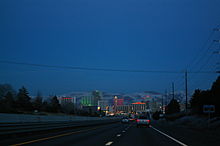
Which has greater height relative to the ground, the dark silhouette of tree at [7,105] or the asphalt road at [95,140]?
the dark silhouette of tree at [7,105]

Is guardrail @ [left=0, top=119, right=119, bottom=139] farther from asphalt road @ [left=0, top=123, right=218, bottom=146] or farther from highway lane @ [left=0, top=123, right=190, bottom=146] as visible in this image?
highway lane @ [left=0, top=123, right=190, bottom=146]

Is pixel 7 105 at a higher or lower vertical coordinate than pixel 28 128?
higher

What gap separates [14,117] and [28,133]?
8.92 feet

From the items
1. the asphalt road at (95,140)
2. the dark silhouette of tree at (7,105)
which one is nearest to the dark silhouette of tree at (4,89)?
the dark silhouette of tree at (7,105)

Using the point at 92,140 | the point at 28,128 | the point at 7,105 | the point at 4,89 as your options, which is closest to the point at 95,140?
the point at 92,140

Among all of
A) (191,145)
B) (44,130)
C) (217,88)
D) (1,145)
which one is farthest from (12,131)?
(217,88)

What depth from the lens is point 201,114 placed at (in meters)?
71.5

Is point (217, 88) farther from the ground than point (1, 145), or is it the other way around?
point (217, 88)

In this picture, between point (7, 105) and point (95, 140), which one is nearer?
point (95, 140)

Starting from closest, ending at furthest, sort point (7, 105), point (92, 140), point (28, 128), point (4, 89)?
point (92, 140), point (28, 128), point (7, 105), point (4, 89)

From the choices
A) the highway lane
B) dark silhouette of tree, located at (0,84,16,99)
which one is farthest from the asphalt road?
dark silhouette of tree, located at (0,84,16,99)

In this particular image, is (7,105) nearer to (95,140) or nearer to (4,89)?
(4,89)

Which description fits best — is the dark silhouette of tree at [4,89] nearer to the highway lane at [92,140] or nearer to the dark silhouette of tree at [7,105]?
the dark silhouette of tree at [7,105]

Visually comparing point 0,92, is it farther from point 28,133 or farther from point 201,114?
point 28,133
